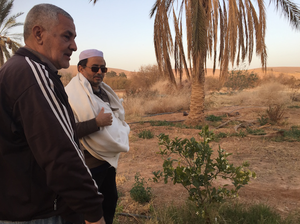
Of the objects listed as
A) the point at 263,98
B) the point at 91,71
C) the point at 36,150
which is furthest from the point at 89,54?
the point at 263,98

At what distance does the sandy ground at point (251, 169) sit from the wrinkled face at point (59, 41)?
7.43ft

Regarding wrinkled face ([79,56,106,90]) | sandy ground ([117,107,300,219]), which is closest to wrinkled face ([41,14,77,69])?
wrinkled face ([79,56,106,90])

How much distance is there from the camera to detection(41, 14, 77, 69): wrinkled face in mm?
1106

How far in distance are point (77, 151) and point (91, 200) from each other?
0.22m

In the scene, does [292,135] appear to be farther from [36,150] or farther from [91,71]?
[36,150]

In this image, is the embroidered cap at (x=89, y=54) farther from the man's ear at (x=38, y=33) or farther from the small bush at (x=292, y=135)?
the small bush at (x=292, y=135)

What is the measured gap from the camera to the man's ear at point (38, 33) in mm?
1086

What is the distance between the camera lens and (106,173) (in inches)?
83.7

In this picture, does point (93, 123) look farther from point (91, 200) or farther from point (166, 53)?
point (166, 53)

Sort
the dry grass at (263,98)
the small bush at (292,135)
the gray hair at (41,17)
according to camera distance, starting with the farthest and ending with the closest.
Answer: the dry grass at (263,98)
the small bush at (292,135)
the gray hair at (41,17)

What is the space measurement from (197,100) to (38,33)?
735 centimetres

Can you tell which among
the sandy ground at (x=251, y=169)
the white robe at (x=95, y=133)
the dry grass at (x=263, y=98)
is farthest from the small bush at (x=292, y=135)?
the dry grass at (x=263, y=98)

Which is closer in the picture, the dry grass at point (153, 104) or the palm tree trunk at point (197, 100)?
the palm tree trunk at point (197, 100)

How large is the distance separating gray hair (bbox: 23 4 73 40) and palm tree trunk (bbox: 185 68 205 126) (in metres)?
7.10
